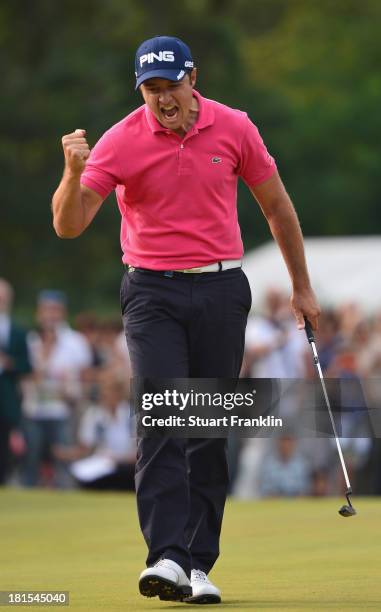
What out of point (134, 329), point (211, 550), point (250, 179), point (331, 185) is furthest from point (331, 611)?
point (331, 185)

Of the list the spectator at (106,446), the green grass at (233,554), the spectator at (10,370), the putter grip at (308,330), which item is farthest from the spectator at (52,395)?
the putter grip at (308,330)

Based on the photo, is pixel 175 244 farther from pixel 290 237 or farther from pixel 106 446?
pixel 106 446

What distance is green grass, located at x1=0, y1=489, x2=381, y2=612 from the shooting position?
22.5 ft

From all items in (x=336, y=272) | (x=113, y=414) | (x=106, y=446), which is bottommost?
(x=106, y=446)

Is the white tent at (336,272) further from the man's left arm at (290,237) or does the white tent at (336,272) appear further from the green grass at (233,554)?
the man's left arm at (290,237)

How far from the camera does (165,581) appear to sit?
6527mm

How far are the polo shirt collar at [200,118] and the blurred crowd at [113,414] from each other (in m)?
7.63

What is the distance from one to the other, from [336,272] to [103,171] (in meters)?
21.3

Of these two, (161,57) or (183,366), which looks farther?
(183,366)

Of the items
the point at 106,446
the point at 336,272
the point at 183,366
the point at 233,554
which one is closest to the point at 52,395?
the point at 106,446

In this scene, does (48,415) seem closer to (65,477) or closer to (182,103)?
(65,477)

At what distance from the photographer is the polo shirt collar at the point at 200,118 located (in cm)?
681

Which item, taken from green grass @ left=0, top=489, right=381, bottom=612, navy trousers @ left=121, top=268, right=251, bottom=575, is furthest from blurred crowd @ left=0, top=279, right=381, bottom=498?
navy trousers @ left=121, top=268, right=251, bottom=575

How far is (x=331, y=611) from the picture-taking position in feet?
20.6
